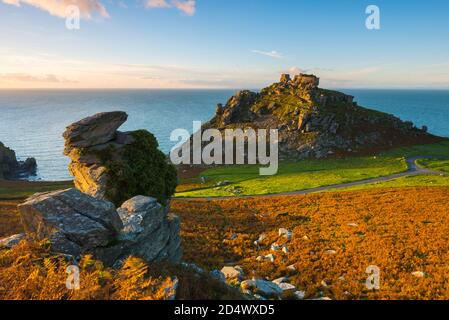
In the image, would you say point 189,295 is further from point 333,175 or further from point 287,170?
point 287,170

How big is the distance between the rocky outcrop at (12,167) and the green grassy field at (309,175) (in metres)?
73.4

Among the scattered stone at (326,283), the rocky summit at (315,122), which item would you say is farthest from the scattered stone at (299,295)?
the rocky summit at (315,122)

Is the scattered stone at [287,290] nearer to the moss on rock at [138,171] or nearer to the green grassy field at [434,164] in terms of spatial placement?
the moss on rock at [138,171]

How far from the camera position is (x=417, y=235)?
1087 inches

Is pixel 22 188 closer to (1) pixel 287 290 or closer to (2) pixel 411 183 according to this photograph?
(1) pixel 287 290

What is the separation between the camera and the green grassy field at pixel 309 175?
63.4 meters

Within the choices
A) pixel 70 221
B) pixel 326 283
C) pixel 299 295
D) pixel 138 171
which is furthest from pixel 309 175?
pixel 70 221

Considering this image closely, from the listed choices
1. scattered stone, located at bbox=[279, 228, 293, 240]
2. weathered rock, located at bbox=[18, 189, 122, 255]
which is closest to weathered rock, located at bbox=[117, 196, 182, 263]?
weathered rock, located at bbox=[18, 189, 122, 255]

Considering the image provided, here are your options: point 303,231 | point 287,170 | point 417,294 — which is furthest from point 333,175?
point 417,294

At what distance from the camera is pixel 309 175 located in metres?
72.9

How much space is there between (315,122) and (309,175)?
33.3 metres

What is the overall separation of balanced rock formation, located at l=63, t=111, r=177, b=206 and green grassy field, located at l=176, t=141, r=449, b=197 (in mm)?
32041
